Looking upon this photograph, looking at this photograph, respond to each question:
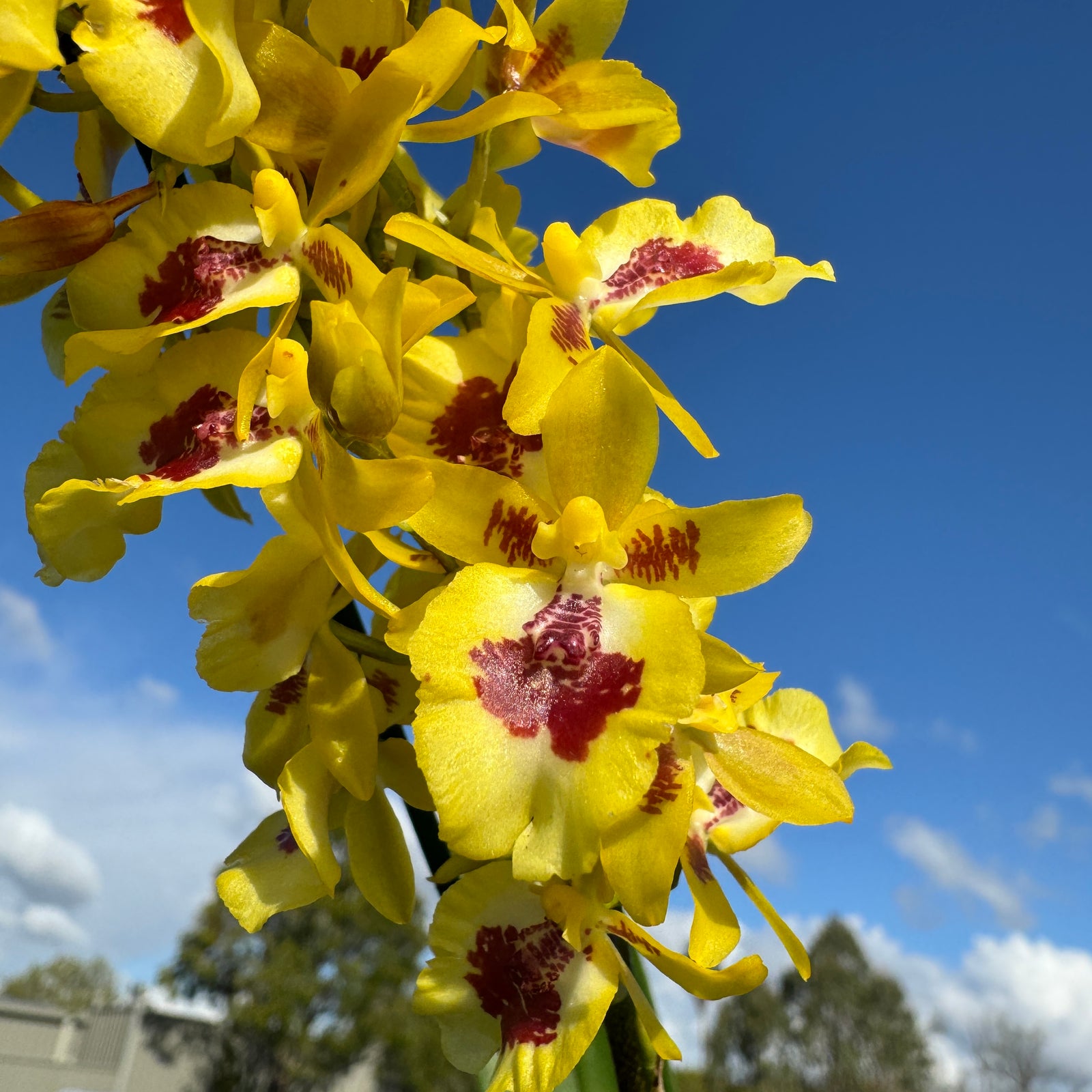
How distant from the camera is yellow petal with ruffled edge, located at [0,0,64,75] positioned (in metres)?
0.58

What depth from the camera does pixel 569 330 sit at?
0.75 m

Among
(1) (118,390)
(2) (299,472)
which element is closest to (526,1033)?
(2) (299,472)

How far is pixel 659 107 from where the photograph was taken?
0.84 meters

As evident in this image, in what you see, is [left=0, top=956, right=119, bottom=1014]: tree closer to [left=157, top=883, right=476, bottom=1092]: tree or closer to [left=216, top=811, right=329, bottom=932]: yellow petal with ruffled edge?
[left=157, top=883, right=476, bottom=1092]: tree

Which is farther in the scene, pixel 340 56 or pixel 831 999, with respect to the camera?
pixel 831 999

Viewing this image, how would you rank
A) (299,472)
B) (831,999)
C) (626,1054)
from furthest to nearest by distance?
1. (831,999)
2. (626,1054)
3. (299,472)

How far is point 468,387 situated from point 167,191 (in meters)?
0.27

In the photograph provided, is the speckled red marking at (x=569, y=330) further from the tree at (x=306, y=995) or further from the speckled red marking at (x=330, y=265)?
the tree at (x=306, y=995)

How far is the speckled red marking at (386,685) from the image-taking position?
795 millimetres

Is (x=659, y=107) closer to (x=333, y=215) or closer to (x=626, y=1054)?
(x=333, y=215)

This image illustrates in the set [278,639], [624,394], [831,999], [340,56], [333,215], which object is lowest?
[278,639]

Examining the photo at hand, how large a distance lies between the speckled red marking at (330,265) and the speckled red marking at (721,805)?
0.59m

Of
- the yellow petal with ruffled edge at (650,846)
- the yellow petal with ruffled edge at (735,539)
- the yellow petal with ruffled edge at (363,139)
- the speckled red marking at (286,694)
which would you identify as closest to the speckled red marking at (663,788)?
the yellow petal with ruffled edge at (650,846)

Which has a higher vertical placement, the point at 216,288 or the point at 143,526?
the point at 216,288
